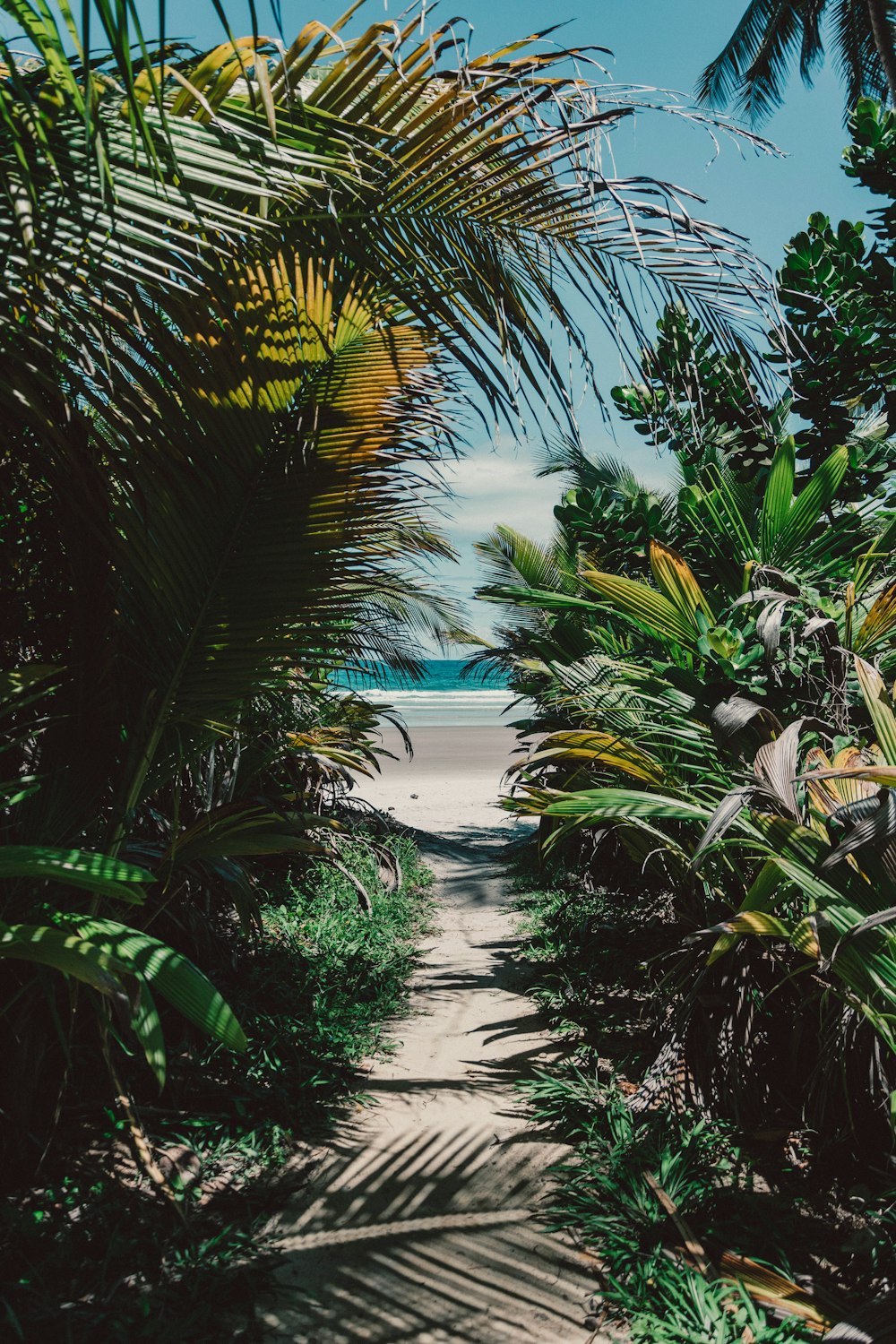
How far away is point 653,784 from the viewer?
7.34 feet

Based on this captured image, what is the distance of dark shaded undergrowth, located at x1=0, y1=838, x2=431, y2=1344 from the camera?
1.59 m

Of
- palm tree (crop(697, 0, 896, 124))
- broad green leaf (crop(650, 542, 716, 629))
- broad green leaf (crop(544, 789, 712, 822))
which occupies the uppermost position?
palm tree (crop(697, 0, 896, 124))

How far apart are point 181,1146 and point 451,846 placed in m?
5.02

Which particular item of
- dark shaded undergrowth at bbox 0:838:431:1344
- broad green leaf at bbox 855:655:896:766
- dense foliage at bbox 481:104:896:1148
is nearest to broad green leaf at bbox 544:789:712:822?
dense foliage at bbox 481:104:896:1148

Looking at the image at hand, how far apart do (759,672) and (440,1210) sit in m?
1.53

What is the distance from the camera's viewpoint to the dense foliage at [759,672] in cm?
180

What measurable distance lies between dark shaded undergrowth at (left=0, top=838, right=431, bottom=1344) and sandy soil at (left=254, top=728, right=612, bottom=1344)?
99 mm

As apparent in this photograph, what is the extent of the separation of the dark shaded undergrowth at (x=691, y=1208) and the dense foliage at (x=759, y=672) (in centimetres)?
11

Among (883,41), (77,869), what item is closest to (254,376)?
(77,869)

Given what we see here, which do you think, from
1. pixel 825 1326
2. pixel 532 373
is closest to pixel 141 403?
pixel 532 373

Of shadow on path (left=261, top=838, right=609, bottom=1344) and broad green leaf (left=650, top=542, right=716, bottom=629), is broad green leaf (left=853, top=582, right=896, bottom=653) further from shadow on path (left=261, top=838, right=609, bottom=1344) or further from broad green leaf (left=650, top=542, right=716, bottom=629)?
shadow on path (left=261, top=838, right=609, bottom=1344)

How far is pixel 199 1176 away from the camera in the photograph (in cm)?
204

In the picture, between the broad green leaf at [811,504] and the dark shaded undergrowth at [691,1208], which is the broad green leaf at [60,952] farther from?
the broad green leaf at [811,504]

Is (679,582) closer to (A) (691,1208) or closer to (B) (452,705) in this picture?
(A) (691,1208)
